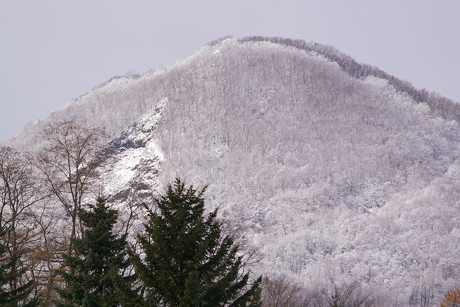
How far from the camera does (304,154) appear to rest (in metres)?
108

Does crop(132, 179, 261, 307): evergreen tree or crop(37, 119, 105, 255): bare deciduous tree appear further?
crop(37, 119, 105, 255): bare deciduous tree

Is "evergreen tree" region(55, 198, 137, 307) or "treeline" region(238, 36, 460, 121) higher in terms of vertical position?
"treeline" region(238, 36, 460, 121)

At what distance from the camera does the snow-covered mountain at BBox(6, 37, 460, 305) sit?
7494 centimetres

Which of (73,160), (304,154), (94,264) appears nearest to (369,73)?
(304,154)

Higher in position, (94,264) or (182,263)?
(182,263)

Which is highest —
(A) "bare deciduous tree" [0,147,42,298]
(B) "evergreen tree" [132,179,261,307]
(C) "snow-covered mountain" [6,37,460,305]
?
(C) "snow-covered mountain" [6,37,460,305]

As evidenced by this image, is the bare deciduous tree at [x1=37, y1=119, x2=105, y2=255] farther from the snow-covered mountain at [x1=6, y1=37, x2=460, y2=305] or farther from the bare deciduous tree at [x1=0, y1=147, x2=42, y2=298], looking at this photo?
the snow-covered mountain at [x1=6, y1=37, x2=460, y2=305]

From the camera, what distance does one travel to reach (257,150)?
107062 millimetres

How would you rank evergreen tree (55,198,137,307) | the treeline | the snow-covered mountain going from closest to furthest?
evergreen tree (55,198,137,307) < the snow-covered mountain < the treeline

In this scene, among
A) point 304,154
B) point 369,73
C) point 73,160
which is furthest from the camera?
point 369,73

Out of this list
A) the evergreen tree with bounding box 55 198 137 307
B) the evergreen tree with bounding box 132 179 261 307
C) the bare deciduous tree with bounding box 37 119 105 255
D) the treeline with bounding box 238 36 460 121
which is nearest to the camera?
the evergreen tree with bounding box 132 179 261 307

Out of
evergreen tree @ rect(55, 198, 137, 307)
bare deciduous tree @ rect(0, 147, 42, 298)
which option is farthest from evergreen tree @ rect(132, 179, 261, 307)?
bare deciduous tree @ rect(0, 147, 42, 298)

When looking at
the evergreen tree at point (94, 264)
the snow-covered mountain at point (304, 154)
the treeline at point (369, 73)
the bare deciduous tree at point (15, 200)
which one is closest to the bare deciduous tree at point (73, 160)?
the bare deciduous tree at point (15, 200)

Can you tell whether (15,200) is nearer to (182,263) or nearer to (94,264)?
(94,264)
